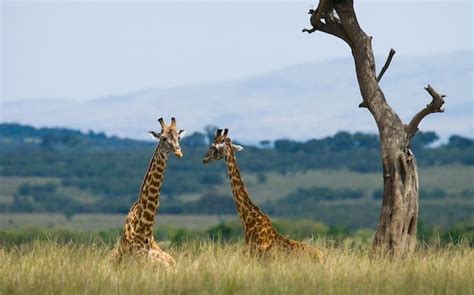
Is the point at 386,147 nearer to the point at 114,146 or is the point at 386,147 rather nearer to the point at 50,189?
the point at 50,189

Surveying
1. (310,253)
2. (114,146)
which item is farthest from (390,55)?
(114,146)

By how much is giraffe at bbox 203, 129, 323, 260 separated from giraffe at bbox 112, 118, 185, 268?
62cm

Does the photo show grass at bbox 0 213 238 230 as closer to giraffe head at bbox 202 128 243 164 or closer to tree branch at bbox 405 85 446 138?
tree branch at bbox 405 85 446 138

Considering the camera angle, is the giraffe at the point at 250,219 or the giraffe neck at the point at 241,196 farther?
the giraffe neck at the point at 241,196

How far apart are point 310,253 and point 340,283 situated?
5.72 feet

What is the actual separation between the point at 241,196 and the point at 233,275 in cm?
194

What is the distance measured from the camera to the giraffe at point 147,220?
14.8m

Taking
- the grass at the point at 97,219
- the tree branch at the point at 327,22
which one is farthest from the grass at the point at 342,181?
the tree branch at the point at 327,22

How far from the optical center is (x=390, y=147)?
16234 mm

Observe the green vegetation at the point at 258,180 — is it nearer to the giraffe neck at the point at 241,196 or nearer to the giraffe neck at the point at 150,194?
the giraffe neck at the point at 241,196

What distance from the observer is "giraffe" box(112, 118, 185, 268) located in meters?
14.8

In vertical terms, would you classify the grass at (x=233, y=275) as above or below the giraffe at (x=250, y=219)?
below

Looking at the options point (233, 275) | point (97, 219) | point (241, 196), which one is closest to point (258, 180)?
point (97, 219)

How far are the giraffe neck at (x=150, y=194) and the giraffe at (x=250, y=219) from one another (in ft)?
1.94
